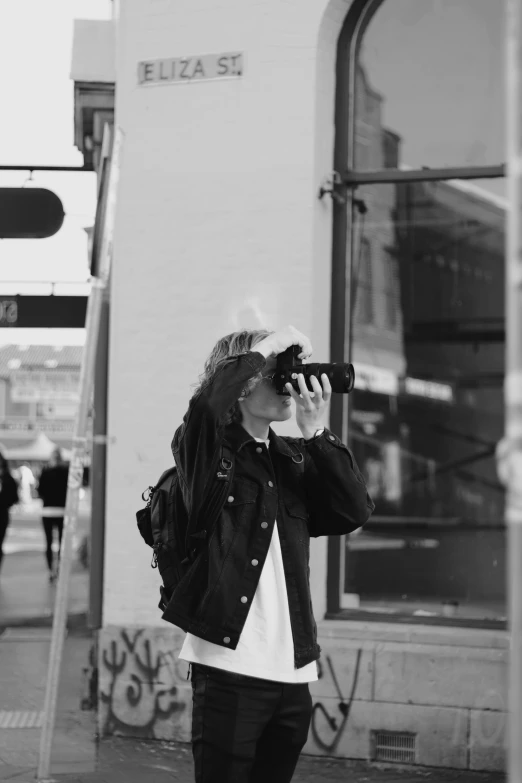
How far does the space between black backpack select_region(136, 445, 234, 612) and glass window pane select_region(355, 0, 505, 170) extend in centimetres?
341

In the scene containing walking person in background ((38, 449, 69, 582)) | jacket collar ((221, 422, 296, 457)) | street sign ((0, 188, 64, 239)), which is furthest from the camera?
walking person in background ((38, 449, 69, 582))

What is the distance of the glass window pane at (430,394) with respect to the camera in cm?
723

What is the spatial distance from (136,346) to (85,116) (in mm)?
3094

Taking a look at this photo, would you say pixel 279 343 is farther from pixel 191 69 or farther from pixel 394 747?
pixel 191 69

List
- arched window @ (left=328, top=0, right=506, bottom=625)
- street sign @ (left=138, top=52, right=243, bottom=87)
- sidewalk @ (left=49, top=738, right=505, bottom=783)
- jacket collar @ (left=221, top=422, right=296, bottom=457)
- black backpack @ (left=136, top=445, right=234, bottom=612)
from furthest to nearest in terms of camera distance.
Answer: arched window @ (left=328, top=0, right=506, bottom=625), street sign @ (left=138, top=52, right=243, bottom=87), sidewalk @ (left=49, top=738, right=505, bottom=783), jacket collar @ (left=221, top=422, right=296, bottom=457), black backpack @ (left=136, top=445, right=234, bottom=612)

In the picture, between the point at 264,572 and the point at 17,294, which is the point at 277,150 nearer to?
the point at 264,572

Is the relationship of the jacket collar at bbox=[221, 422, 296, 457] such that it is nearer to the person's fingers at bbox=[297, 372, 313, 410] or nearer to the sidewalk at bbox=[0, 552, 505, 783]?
the person's fingers at bbox=[297, 372, 313, 410]

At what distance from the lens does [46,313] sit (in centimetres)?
962

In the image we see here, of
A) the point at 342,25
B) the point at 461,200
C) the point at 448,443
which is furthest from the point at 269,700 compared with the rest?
the point at 448,443

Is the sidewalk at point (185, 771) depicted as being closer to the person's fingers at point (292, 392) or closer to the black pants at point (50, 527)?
the person's fingers at point (292, 392)

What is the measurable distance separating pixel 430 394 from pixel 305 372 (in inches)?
262

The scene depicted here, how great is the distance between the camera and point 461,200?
8086 millimetres

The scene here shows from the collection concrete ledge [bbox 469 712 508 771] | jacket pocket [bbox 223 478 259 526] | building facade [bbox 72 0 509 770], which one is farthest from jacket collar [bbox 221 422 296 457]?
concrete ledge [bbox 469 712 508 771]

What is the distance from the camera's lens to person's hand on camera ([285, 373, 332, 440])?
3.38 metres
